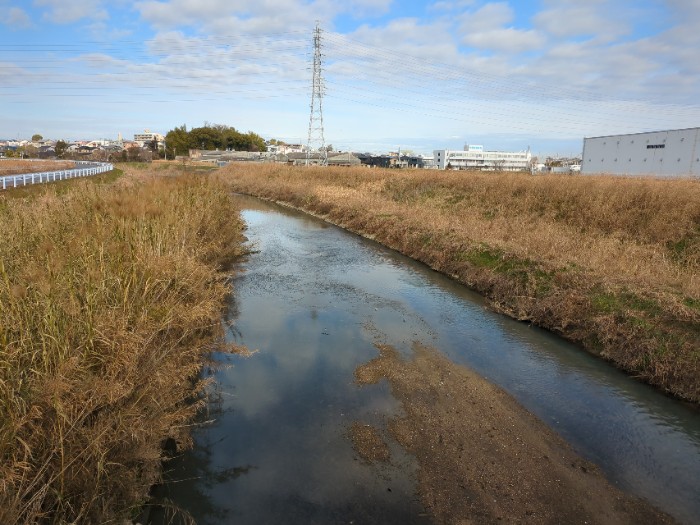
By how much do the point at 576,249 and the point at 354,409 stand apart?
384 inches

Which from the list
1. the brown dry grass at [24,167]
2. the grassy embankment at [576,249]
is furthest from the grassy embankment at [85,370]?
the brown dry grass at [24,167]

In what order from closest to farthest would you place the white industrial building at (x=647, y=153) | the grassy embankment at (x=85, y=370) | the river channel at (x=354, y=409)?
the grassy embankment at (x=85, y=370) → the river channel at (x=354, y=409) → the white industrial building at (x=647, y=153)

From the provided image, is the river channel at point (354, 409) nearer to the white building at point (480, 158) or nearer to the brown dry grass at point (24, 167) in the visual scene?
the brown dry grass at point (24, 167)

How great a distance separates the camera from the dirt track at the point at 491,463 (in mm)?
4766

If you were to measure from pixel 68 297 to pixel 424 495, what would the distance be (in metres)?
4.54

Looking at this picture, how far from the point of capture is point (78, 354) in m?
4.18

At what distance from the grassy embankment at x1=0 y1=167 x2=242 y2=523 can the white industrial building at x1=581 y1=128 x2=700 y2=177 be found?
33.3 meters

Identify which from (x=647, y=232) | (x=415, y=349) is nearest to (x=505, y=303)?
(x=415, y=349)

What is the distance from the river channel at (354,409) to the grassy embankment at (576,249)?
0.59m

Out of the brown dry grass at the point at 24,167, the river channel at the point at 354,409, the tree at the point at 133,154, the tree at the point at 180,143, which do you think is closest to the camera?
the river channel at the point at 354,409

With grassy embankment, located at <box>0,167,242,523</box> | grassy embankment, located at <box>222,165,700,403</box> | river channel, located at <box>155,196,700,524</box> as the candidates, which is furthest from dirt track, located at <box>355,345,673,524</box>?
grassy embankment, located at <box>222,165,700,403</box>

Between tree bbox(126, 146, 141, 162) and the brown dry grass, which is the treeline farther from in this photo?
the brown dry grass

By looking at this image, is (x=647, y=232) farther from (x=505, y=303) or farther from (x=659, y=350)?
(x=659, y=350)

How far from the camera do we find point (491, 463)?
5.48 meters
